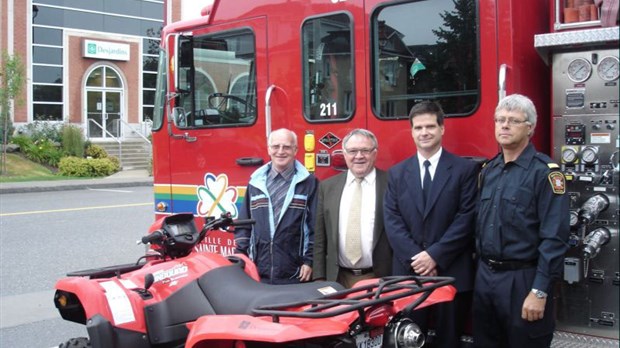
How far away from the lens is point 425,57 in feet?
13.8

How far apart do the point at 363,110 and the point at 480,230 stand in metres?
1.33

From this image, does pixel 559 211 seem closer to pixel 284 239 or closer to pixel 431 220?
pixel 431 220

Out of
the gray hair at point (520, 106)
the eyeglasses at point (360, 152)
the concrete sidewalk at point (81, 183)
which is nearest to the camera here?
the gray hair at point (520, 106)

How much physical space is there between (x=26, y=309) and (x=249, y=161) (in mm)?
3221

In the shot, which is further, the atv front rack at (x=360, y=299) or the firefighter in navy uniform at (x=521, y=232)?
the firefighter in navy uniform at (x=521, y=232)

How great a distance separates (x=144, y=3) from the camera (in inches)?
1230

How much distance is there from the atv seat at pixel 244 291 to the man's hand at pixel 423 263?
Result: 1.79ft

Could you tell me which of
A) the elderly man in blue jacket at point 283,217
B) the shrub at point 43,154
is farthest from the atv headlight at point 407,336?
the shrub at point 43,154

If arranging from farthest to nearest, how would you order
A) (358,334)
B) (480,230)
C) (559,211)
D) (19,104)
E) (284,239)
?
(19,104), (284,239), (480,230), (559,211), (358,334)

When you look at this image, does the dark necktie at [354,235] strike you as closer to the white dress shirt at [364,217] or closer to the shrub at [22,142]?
the white dress shirt at [364,217]

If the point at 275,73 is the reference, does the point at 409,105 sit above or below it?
below

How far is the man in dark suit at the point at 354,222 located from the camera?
3.94 metres

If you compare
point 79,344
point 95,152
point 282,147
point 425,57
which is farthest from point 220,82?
point 95,152

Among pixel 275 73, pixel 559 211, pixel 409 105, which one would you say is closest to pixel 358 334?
pixel 559 211
